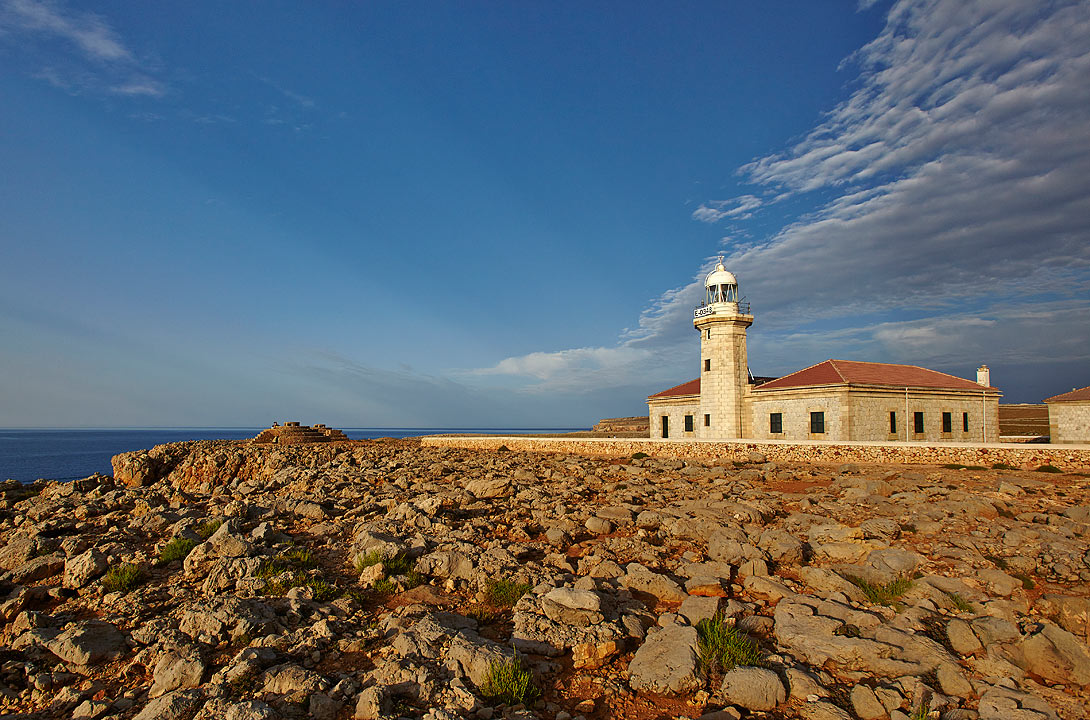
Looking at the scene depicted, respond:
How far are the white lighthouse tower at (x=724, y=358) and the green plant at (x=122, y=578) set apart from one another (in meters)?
27.8

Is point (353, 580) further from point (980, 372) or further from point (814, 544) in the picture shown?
point (980, 372)

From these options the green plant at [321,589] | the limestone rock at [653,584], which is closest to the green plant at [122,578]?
the green plant at [321,589]

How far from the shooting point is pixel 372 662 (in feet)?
18.2

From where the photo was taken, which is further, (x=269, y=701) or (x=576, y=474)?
(x=576, y=474)

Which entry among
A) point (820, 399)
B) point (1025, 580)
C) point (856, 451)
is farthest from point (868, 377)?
point (1025, 580)

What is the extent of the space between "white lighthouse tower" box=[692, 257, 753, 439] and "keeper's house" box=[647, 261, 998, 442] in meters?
0.06

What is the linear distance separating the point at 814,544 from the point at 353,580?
24.5ft

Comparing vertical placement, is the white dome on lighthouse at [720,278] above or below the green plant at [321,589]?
above

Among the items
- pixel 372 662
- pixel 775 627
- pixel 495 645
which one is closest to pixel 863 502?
pixel 775 627

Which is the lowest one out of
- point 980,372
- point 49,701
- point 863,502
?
point 49,701

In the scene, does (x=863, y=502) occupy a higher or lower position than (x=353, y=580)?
higher

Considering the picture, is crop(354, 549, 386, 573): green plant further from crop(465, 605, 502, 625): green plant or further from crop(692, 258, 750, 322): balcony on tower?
crop(692, 258, 750, 322): balcony on tower

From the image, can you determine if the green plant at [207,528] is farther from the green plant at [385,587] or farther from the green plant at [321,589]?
the green plant at [385,587]

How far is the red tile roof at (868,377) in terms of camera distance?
1115 inches
